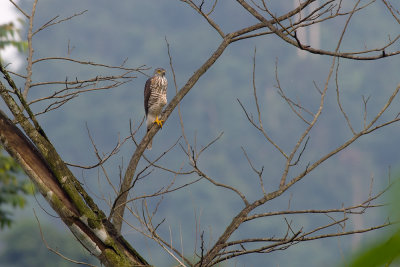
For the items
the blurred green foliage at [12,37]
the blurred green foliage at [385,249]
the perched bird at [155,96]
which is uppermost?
the blurred green foliage at [12,37]

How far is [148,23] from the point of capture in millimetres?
128750

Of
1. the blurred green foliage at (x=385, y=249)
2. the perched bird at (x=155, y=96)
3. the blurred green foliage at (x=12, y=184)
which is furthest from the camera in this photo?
the blurred green foliage at (x=12, y=184)

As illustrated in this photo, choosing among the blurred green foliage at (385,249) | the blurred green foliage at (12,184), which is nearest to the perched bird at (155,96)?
the blurred green foliage at (12,184)

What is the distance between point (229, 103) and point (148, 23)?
101ft

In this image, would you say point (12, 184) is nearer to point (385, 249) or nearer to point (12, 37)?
point (12, 37)

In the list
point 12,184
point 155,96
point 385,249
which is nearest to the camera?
point 385,249

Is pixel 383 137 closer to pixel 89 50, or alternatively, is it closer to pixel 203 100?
pixel 203 100

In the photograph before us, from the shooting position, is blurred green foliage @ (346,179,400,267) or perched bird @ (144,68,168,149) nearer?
blurred green foliage @ (346,179,400,267)

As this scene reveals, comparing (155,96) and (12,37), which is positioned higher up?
(12,37)

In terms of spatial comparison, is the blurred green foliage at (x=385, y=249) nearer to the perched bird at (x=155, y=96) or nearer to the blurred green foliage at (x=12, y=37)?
the perched bird at (x=155, y=96)

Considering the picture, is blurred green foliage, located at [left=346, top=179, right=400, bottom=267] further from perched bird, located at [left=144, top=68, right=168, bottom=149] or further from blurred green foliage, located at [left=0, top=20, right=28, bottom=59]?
blurred green foliage, located at [left=0, top=20, right=28, bottom=59]

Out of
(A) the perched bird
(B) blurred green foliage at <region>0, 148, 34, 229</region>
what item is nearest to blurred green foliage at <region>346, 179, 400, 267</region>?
(A) the perched bird

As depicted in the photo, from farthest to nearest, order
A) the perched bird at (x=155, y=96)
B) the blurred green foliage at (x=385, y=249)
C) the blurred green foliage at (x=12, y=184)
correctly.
Answer: 1. the blurred green foliage at (x=12, y=184)
2. the perched bird at (x=155, y=96)
3. the blurred green foliage at (x=385, y=249)

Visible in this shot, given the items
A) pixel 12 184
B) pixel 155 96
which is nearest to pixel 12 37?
pixel 12 184
